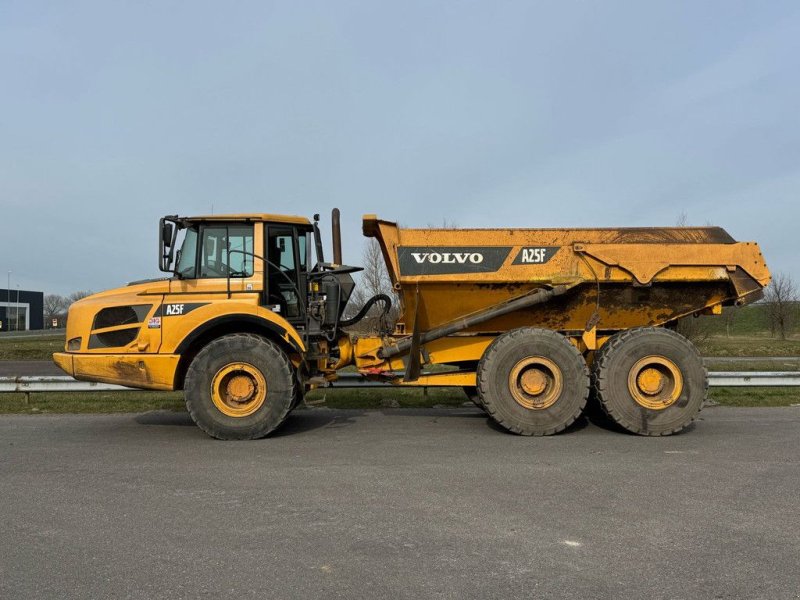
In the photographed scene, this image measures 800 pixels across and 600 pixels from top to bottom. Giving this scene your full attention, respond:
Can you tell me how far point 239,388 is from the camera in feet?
21.6

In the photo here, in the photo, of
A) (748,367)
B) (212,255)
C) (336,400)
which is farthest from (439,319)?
(748,367)

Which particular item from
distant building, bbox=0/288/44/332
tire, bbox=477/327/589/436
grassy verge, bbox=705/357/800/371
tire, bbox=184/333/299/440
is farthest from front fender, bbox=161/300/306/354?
distant building, bbox=0/288/44/332

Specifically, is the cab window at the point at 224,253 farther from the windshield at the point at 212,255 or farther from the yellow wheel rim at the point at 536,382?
the yellow wheel rim at the point at 536,382

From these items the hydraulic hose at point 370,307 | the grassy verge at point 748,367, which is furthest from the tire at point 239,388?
the grassy verge at point 748,367

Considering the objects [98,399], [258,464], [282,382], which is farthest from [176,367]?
[98,399]

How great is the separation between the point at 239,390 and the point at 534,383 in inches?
138

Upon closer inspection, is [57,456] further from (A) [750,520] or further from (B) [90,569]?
(A) [750,520]

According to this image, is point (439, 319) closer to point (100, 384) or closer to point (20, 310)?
point (100, 384)

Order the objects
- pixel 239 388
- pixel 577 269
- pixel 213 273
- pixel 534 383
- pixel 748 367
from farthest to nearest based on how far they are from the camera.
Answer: pixel 748 367
pixel 577 269
pixel 213 273
pixel 534 383
pixel 239 388

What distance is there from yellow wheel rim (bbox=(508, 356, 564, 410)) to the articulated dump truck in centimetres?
2

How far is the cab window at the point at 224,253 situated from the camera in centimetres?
691

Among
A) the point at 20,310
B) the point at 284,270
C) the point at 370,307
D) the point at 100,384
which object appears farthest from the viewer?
the point at 20,310

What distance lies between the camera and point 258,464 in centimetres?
539

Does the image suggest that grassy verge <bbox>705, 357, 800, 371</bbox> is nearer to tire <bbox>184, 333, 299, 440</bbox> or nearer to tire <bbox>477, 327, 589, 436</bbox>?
tire <bbox>477, 327, 589, 436</bbox>
